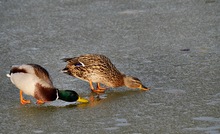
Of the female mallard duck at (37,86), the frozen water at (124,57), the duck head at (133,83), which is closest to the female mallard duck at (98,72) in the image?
the duck head at (133,83)

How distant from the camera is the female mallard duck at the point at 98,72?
7.31 meters

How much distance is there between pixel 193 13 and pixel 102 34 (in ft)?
4.95

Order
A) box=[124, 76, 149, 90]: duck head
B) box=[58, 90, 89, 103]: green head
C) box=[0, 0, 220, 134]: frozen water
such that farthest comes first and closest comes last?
box=[124, 76, 149, 90]: duck head → box=[58, 90, 89, 103]: green head → box=[0, 0, 220, 134]: frozen water

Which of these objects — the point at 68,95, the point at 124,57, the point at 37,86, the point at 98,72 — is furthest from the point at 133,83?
the point at 124,57

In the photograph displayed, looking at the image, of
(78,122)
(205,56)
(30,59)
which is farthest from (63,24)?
(78,122)

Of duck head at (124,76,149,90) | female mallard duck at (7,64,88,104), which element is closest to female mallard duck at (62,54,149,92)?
duck head at (124,76,149,90)

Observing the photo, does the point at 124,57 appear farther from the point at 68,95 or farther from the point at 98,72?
the point at 68,95

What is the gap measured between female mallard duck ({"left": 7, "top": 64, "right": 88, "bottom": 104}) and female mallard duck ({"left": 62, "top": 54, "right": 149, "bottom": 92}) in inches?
20.8

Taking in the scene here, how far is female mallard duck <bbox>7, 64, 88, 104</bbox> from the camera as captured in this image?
675 cm

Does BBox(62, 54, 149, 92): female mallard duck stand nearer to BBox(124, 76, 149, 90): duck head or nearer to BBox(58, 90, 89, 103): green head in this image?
→ BBox(124, 76, 149, 90): duck head

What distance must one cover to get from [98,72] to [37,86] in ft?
2.55

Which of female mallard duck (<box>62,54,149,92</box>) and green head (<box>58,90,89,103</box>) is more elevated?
female mallard duck (<box>62,54,149,92</box>)

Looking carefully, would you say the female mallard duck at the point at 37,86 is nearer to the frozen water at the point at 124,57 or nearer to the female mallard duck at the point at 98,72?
the frozen water at the point at 124,57

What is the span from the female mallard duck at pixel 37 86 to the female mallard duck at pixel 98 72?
53 cm
